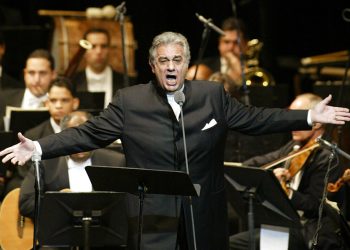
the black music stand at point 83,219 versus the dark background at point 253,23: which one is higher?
the dark background at point 253,23

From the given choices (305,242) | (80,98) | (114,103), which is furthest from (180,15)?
(114,103)

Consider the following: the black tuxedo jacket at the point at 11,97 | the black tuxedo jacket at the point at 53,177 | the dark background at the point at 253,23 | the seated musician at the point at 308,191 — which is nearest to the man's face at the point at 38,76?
the black tuxedo jacket at the point at 11,97

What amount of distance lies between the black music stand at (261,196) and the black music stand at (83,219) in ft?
2.74

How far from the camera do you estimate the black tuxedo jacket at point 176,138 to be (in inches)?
202

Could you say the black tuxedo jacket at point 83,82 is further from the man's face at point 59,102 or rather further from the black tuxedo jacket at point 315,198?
the black tuxedo jacket at point 315,198

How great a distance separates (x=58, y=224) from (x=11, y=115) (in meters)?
1.75

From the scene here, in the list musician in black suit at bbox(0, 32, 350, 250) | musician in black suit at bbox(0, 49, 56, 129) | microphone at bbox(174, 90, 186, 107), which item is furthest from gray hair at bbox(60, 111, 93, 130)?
microphone at bbox(174, 90, 186, 107)

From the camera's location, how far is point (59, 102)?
762 centimetres

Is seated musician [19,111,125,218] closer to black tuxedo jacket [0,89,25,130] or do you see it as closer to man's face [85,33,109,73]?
black tuxedo jacket [0,89,25,130]

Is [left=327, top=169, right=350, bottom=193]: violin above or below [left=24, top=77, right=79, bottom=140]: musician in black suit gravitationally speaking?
below

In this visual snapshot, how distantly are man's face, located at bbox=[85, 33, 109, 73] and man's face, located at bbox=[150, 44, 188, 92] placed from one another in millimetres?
3725

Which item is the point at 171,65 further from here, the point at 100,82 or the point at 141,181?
the point at 100,82

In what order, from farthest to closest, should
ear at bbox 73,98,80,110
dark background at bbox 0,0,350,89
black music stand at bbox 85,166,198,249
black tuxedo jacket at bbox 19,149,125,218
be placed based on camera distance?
1. dark background at bbox 0,0,350,89
2. ear at bbox 73,98,80,110
3. black tuxedo jacket at bbox 19,149,125,218
4. black music stand at bbox 85,166,198,249

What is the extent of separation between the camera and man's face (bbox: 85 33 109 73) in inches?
348
